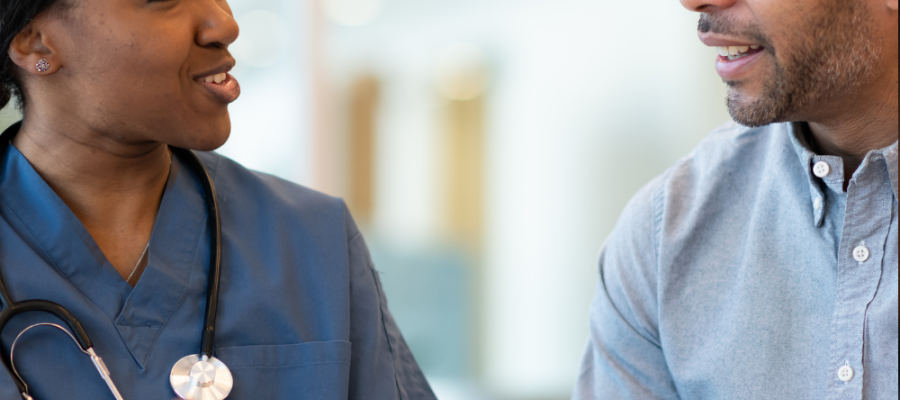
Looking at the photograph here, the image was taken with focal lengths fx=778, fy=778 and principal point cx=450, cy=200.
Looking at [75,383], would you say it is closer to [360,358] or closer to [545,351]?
[360,358]

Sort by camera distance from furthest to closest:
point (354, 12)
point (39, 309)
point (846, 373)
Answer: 1. point (354, 12)
2. point (846, 373)
3. point (39, 309)

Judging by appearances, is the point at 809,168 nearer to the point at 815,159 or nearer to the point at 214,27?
the point at 815,159

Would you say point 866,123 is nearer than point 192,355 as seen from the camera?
No

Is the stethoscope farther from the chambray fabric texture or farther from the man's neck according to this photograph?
the man's neck

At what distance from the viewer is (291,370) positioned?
100 centimetres

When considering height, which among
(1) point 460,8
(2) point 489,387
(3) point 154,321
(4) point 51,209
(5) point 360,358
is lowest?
(2) point 489,387

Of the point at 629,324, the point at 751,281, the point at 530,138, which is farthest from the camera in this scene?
the point at 530,138

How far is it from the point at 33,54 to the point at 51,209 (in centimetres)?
19

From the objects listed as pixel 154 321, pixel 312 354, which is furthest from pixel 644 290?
pixel 154 321

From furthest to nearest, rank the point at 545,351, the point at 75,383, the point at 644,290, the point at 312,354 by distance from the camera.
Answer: the point at 545,351, the point at 644,290, the point at 312,354, the point at 75,383

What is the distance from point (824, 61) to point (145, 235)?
92 cm

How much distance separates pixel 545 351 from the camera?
7.72ft

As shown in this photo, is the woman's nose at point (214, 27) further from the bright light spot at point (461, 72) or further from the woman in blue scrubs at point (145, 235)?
the bright light spot at point (461, 72)

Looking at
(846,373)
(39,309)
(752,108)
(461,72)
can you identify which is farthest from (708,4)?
(461,72)
